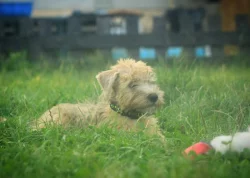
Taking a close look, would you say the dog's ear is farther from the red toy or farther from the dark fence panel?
the dark fence panel

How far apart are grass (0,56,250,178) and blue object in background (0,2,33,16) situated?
728cm

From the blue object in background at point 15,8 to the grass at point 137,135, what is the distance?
7282 mm

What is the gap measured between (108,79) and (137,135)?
1.02 metres

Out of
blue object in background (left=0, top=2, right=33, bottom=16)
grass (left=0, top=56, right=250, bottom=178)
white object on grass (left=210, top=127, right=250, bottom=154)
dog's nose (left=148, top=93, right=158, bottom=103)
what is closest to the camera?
grass (left=0, top=56, right=250, bottom=178)

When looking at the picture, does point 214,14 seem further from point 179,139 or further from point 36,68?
point 179,139

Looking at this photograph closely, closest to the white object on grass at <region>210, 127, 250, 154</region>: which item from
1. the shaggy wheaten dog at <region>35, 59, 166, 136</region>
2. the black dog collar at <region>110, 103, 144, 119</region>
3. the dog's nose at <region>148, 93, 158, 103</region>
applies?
the shaggy wheaten dog at <region>35, 59, 166, 136</region>

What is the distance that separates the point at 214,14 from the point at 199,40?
414cm

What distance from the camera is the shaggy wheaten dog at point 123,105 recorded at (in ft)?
14.9

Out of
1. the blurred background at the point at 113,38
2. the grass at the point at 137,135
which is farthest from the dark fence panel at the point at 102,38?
the grass at the point at 137,135

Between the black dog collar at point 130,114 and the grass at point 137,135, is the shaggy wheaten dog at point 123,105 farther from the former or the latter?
the grass at point 137,135

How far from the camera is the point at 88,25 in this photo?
1140 centimetres

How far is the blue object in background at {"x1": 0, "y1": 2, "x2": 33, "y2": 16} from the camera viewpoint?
13.7 meters

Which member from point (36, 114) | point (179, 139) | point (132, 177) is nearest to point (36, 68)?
point (36, 114)

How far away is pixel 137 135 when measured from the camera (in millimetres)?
4047
